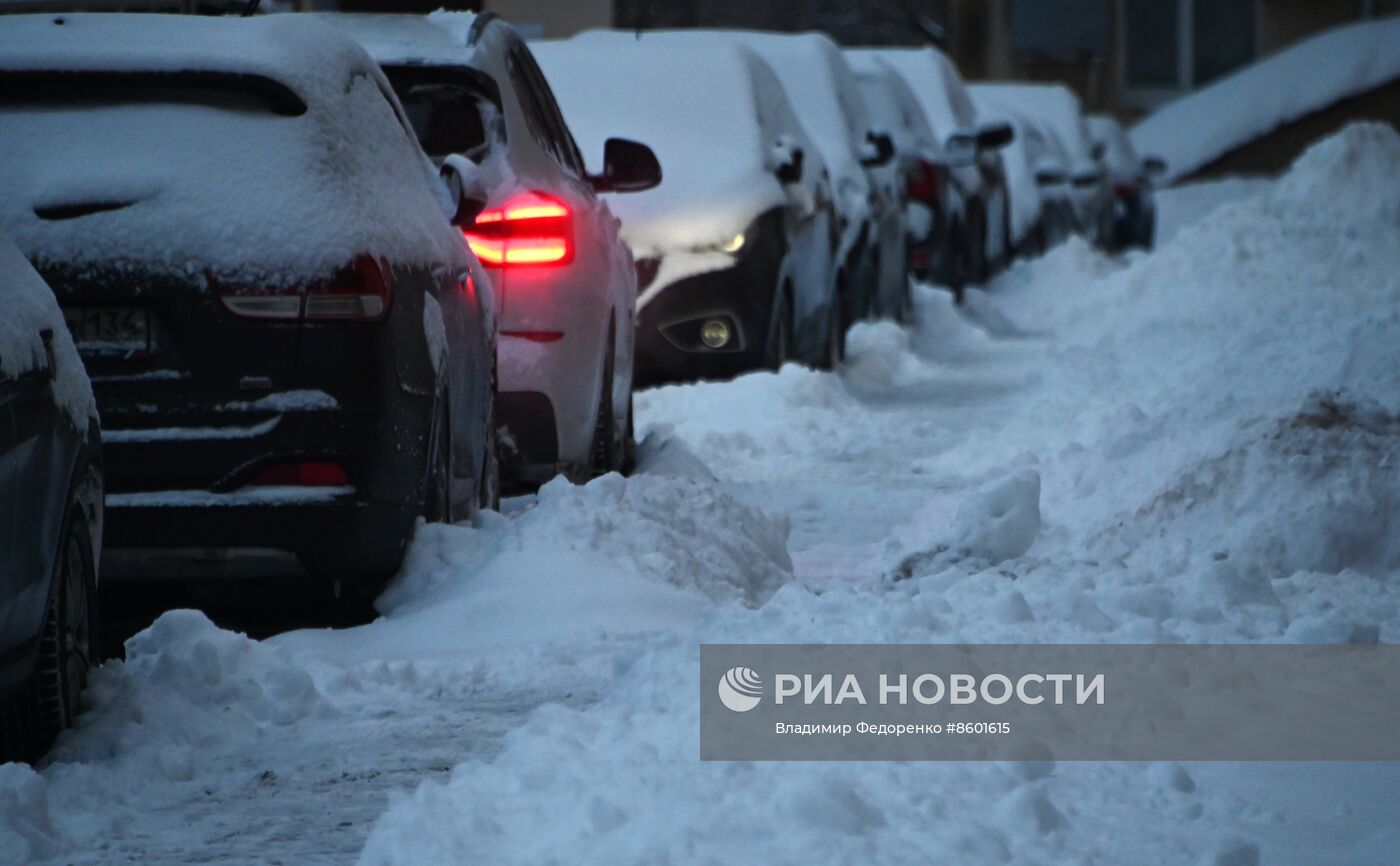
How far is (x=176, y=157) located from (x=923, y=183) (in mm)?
13055

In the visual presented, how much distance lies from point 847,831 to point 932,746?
54 centimetres

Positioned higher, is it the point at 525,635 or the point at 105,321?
the point at 105,321

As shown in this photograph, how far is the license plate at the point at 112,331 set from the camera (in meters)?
6.32

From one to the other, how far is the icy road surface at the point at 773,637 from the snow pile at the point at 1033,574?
11 millimetres

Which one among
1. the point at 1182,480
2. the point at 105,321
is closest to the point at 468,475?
the point at 105,321

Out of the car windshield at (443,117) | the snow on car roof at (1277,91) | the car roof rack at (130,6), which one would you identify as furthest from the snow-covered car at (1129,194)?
the car windshield at (443,117)

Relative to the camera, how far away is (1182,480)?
26.6ft

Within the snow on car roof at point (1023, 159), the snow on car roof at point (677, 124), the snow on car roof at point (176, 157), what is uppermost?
the snow on car roof at point (176, 157)

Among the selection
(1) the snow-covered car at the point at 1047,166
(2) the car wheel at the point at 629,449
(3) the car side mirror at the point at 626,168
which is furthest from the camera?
(1) the snow-covered car at the point at 1047,166

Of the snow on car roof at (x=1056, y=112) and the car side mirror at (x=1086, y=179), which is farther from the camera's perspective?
the snow on car roof at (x=1056, y=112)

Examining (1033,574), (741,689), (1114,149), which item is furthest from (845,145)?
(1114,149)

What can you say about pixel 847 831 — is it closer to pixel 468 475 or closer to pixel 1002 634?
pixel 1002 634

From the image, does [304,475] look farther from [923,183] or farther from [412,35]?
[923,183]

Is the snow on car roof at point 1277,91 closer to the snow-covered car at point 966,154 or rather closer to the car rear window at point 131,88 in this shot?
the snow-covered car at point 966,154
